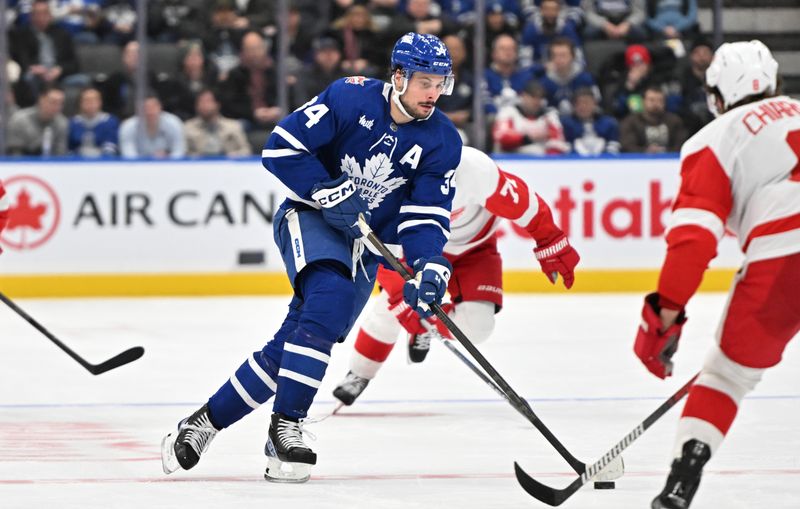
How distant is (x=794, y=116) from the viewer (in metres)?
2.90

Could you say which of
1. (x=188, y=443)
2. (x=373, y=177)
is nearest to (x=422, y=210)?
(x=373, y=177)

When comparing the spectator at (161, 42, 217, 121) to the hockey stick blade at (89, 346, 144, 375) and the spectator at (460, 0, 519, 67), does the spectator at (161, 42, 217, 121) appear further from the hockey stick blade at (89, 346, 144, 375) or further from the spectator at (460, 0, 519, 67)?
the hockey stick blade at (89, 346, 144, 375)

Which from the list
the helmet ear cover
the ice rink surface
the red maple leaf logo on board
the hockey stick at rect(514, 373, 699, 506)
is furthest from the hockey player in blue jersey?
the red maple leaf logo on board

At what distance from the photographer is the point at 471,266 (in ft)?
16.2

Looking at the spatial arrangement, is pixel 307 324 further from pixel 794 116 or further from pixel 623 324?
pixel 623 324

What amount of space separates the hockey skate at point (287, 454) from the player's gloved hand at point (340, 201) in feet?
1.63

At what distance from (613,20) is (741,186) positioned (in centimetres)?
611

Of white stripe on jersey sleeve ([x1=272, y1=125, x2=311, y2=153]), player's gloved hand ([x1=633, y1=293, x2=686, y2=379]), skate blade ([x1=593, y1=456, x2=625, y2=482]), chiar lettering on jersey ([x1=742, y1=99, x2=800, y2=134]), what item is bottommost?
skate blade ([x1=593, y1=456, x2=625, y2=482])

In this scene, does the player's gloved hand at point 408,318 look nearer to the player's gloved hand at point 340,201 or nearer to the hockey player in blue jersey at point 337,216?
the hockey player in blue jersey at point 337,216

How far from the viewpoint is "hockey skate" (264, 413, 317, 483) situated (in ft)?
11.5

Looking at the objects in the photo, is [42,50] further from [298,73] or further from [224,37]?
[298,73]

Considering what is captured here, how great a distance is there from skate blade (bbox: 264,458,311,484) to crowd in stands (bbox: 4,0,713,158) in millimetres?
4952

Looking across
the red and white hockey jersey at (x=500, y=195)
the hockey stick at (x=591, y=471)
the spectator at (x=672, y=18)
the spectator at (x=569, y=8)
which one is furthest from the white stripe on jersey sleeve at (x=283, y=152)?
the spectator at (x=672, y=18)

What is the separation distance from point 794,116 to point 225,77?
5936 mm
